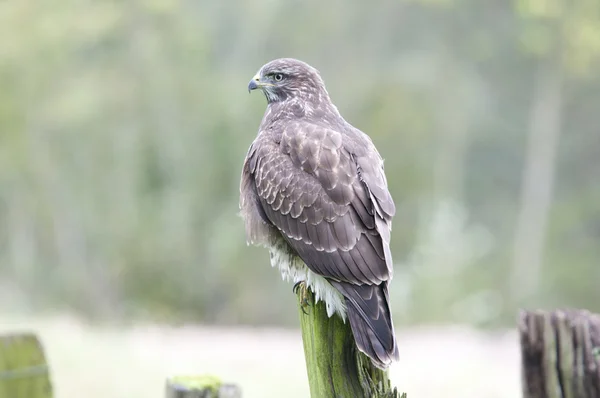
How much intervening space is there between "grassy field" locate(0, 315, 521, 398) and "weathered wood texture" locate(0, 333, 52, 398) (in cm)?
570

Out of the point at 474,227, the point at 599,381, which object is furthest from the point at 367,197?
the point at 474,227

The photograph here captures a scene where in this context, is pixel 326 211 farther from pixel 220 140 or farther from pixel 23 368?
pixel 220 140

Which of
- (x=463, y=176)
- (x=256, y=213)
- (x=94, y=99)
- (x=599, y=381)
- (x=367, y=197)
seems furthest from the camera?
(x=463, y=176)

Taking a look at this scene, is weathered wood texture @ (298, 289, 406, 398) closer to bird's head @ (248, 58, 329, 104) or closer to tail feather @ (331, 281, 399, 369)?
tail feather @ (331, 281, 399, 369)

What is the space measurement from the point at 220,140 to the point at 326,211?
11.1m

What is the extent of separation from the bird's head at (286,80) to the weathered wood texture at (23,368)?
2.12 meters

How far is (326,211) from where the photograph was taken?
3.60m

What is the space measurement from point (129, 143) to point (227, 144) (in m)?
1.88

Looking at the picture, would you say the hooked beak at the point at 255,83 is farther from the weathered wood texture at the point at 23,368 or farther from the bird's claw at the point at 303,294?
the weathered wood texture at the point at 23,368

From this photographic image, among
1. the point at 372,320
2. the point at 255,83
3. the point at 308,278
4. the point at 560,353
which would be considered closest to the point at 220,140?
the point at 255,83

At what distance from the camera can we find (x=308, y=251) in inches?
141

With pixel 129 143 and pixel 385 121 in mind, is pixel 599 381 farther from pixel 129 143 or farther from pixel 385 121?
pixel 129 143

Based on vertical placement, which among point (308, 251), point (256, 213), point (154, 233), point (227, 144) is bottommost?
point (308, 251)

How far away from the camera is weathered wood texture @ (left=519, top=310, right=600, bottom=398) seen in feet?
10.6
